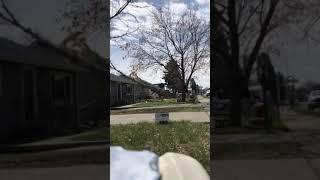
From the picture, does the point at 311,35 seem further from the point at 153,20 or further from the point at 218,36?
the point at 153,20

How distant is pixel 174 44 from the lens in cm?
843

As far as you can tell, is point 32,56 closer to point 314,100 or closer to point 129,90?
point 129,90

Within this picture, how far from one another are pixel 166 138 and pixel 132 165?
1.25 m

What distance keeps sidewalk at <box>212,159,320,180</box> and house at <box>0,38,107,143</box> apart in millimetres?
1685

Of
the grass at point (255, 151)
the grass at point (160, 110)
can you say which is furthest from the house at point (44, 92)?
the grass at point (160, 110)

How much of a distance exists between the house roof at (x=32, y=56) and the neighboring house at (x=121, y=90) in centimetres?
122

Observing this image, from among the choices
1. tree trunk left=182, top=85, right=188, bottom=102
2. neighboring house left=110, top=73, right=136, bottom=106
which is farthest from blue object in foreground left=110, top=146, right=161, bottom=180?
tree trunk left=182, top=85, right=188, bottom=102

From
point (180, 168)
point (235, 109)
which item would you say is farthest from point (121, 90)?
point (235, 109)

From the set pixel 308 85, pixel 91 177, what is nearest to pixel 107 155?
pixel 91 177

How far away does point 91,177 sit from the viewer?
19.7ft

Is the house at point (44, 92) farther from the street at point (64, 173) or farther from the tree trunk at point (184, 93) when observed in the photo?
the tree trunk at point (184, 93)

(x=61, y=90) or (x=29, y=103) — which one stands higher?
Result: (x=61, y=90)

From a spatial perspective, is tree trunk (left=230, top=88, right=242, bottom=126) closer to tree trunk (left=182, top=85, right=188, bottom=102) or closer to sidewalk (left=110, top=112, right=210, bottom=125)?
sidewalk (left=110, top=112, right=210, bottom=125)

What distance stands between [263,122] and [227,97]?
50 cm
